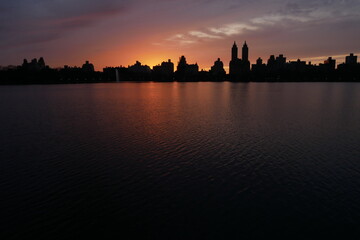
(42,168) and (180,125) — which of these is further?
(180,125)

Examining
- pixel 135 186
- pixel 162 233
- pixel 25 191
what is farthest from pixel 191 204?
pixel 25 191

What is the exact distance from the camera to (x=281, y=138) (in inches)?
1606

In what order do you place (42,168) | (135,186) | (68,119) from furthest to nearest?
(68,119)
(42,168)
(135,186)

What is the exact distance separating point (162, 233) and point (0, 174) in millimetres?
20750

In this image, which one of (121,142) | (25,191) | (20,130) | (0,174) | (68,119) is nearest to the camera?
(25,191)

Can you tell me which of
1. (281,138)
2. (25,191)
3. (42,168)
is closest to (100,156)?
(42,168)

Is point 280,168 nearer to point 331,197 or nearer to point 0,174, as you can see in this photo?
point 331,197

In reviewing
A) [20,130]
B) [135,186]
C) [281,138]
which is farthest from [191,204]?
[20,130]

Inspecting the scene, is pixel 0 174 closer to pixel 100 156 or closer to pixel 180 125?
pixel 100 156

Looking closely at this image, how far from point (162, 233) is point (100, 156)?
1837 centimetres

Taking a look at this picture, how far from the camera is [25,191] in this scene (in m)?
21.8

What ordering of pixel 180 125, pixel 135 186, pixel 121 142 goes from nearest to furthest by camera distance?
1. pixel 135 186
2. pixel 121 142
3. pixel 180 125

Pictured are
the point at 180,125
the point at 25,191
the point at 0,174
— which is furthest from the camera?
the point at 180,125

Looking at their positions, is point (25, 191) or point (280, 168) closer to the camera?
point (25, 191)
